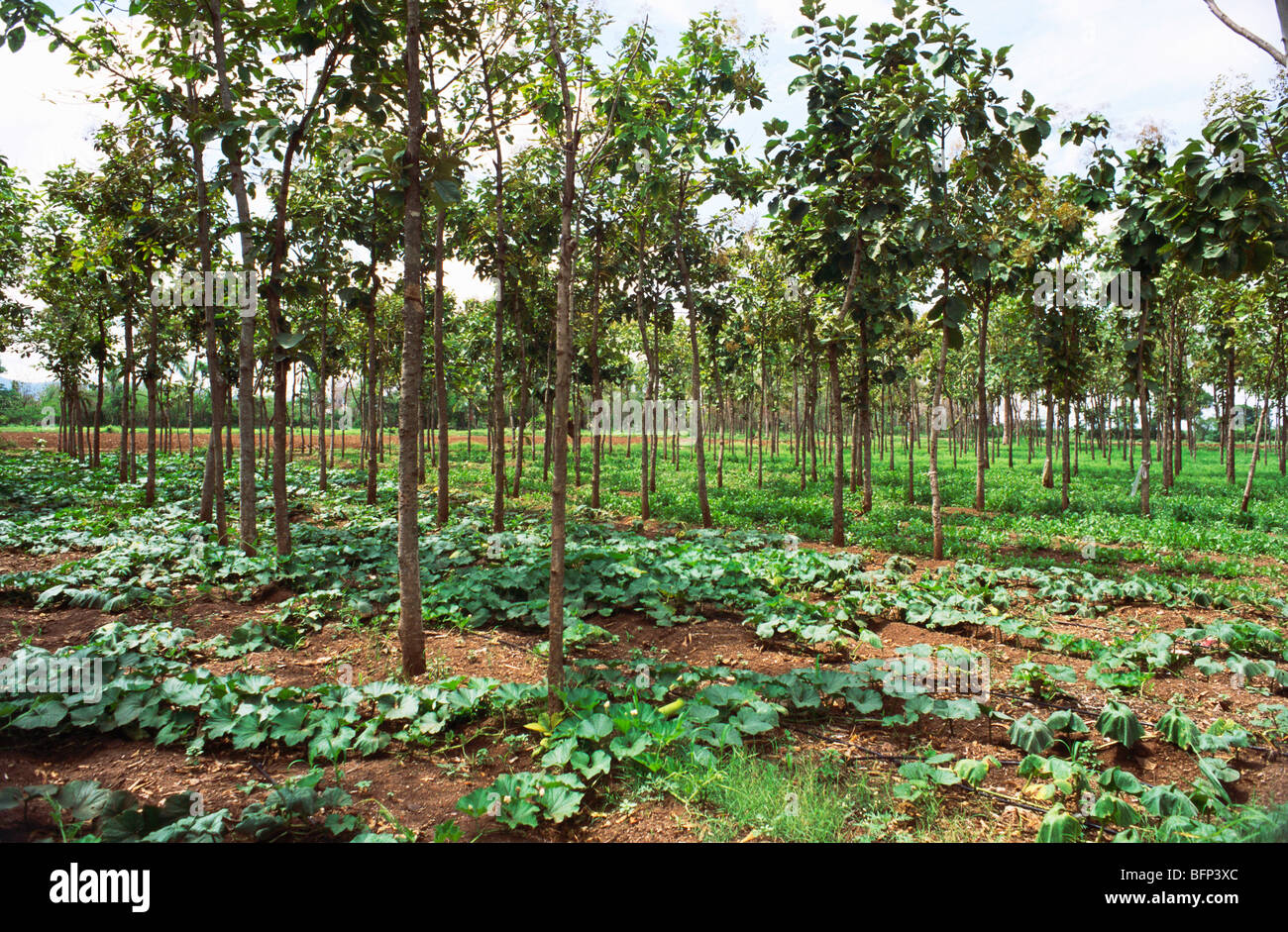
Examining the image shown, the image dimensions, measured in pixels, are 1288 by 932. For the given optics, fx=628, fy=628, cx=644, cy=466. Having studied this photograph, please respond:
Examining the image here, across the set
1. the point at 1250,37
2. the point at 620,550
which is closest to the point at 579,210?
the point at 620,550

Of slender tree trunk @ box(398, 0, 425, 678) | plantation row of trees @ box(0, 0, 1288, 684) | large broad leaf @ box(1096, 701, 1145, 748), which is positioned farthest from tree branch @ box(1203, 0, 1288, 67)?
slender tree trunk @ box(398, 0, 425, 678)

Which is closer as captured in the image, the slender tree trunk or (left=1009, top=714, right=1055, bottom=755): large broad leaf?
(left=1009, top=714, right=1055, bottom=755): large broad leaf

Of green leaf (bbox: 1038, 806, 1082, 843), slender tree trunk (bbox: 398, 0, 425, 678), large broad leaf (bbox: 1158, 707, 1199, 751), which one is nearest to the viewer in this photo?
green leaf (bbox: 1038, 806, 1082, 843)

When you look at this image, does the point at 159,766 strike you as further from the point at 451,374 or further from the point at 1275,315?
the point at 1275,315

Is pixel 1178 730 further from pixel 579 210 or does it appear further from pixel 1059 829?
pixel 579 210

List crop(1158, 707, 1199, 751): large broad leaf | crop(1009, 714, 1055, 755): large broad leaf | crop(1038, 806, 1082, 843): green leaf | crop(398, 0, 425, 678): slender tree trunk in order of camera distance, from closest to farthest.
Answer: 1. crop(1038, 806, 1082, 843): green leaf
2. crop(1009, 714, 1055, 755): large broad leaf
3. crop(1158, 707, 1199, 751): large broad leaf
4. crop(398, 0, 425, 678): slender tree trunk

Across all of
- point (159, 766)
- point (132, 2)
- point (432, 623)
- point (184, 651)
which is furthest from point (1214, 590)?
point (132, 2)

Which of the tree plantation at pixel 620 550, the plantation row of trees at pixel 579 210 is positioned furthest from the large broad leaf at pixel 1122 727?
the plantation row of trees at pixel 579 210

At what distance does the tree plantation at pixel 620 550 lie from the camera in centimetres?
362

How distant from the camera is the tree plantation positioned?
3623mm

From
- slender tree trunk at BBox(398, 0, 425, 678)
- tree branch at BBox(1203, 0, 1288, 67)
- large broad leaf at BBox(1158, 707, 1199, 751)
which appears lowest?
large broad leaf at BBox(1158, 707, 1199, 751)

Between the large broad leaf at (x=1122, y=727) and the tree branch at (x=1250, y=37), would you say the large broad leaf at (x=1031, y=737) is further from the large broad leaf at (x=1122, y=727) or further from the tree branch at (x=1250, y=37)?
the tree branch at (x=1250, y=37)

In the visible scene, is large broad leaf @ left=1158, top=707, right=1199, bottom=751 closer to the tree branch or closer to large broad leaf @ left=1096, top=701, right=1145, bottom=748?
large broad leaf @ left=1096, top=701, right=1145, bottom=748

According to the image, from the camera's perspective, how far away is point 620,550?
912 centimetres
